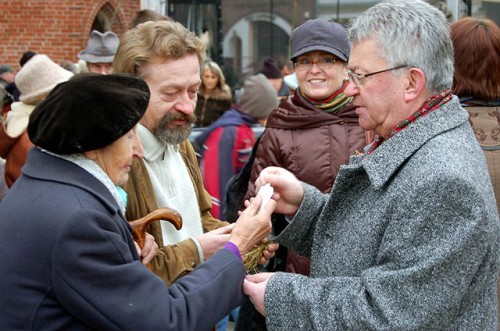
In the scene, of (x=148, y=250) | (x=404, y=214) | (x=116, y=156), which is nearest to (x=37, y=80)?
(x=148, y=250)

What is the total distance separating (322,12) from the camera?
1108 cm

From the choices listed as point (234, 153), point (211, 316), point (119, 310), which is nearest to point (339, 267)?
point (211, 316)

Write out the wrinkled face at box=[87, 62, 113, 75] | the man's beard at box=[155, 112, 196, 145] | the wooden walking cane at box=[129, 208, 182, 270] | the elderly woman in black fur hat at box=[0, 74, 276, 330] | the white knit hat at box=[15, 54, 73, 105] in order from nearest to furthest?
the elderly woman in black fur hat at box=[0, 74, 276, 330], the wooden walking cane at box=[129, 208, 182, 270], the man's beard at box=[155, 112, 196, 145], the white knit hat at box=[15, 54, 73, 105], the wrinkled face at box=[87, 62, 113, 75]

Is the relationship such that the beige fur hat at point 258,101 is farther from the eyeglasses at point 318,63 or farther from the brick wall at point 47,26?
the brick wall at point 47,26

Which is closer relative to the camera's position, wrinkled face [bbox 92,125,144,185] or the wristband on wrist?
wrinkled face [bbox 92,125,144,185]

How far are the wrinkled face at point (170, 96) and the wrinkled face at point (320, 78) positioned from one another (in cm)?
112

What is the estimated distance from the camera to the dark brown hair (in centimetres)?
314

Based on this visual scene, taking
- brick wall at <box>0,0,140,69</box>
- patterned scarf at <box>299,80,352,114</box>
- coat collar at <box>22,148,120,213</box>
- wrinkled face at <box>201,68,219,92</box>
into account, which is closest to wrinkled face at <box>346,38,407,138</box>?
coat collar at <box>22,148,120,213</box>

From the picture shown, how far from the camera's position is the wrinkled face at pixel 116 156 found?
78.5 inches

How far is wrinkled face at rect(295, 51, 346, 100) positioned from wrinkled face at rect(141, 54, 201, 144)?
3.67ft

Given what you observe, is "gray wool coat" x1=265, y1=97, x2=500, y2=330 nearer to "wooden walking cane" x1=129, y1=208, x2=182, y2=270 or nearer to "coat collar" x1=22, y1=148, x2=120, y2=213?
"wooden walking cane" x1=129, y1=208, x2=182, y2=270

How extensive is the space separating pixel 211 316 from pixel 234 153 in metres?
3.05

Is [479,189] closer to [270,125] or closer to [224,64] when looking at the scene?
[270,125]

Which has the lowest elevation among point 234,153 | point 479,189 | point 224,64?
point 224,64
